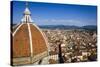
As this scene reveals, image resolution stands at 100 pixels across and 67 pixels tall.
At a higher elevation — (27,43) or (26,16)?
(26,16)

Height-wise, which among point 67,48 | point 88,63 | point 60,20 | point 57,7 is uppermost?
point 57,7

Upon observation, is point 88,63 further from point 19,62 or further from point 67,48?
point 19,62

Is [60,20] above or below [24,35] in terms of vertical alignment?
above

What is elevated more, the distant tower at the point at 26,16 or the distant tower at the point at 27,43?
the distant tower at the point at 26,16

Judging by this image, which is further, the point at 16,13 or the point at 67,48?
the point at 67,48

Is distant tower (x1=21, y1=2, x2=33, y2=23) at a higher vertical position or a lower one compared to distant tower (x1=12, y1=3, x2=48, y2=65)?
higher
